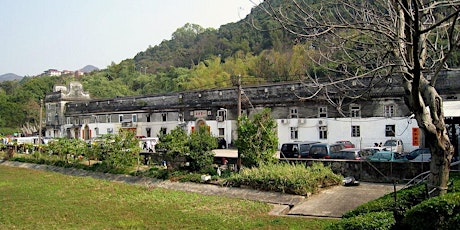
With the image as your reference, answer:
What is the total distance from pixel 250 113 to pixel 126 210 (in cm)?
1963

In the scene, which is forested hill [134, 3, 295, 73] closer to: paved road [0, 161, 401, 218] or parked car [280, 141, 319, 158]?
parked car [280, 141, 319, 158]

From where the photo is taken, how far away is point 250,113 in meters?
30.2

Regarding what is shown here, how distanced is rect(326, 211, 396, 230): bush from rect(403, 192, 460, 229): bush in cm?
48

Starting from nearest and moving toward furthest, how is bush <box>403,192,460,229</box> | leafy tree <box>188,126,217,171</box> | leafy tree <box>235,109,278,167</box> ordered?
1. bush <box>403,192,460,229</box>
2. leafy tree <box>235,109,278,167</box>
3. leafy tree <box>188,126,217,171</box>

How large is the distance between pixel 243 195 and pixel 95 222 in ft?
15.6

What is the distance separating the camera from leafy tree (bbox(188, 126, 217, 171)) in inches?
641

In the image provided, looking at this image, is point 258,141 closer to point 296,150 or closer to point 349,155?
point 349,155

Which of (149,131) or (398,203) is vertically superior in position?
(149,131)

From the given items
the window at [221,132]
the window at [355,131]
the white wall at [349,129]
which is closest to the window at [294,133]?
the white wall at [349,129]

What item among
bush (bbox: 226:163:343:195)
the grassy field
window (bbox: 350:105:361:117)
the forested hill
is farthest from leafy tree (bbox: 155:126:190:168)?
the forested hill

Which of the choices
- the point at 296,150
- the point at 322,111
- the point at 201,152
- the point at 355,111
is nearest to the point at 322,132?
the point at 322,111

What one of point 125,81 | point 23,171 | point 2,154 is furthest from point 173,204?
point 125,81

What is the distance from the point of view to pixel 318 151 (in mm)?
18578

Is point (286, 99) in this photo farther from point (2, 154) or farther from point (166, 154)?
point (2, 154)
